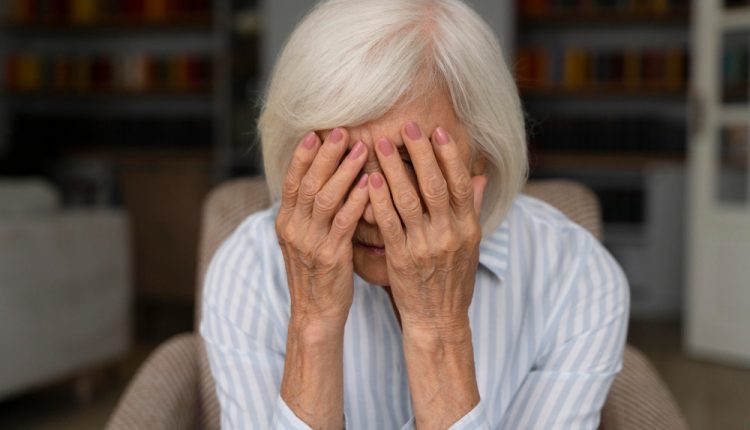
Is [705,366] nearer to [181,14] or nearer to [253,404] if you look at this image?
[253,404]

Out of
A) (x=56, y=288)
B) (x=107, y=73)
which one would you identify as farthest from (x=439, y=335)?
(x=107, y=73)

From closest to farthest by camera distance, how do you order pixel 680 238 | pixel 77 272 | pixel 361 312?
pixel 361 312 < pixel 77 272 < pixel 680 238

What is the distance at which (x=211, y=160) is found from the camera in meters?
5.41

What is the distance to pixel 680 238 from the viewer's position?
465 cm

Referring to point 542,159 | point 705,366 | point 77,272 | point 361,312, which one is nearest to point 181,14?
point 542,159

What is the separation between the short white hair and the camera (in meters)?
0.97

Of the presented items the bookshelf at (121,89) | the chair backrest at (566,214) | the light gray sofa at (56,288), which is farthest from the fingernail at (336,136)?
the bookshelf at (121,89)

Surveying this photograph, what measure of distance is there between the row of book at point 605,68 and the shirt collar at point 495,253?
143 inches

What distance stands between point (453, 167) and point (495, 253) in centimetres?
29

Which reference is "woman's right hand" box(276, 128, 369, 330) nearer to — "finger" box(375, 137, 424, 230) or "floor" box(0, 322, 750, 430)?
"finger" box(375, 137, 424, 230)

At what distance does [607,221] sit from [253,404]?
13.1 feet

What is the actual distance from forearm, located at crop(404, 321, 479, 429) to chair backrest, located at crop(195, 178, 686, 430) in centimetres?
34

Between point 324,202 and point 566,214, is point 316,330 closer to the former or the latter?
point 324,202

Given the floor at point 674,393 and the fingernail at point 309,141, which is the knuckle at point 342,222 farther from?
the floor at point 674,393
